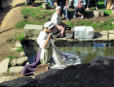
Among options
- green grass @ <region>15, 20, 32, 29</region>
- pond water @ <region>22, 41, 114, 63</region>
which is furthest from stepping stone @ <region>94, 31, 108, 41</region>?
green grass @ <region>15, 20, 32, 29</region>

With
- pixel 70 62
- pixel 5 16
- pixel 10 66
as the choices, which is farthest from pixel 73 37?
pixel 5 16

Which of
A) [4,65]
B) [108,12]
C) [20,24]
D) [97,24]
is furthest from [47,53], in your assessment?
[108,12]

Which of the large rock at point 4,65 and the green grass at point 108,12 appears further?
the green grass at point 108,12

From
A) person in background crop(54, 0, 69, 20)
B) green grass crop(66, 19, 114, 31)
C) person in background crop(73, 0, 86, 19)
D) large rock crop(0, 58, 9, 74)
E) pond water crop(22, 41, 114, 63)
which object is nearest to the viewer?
large rock crop(0, 58, 9, 74)

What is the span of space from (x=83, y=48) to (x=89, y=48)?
0.80ft

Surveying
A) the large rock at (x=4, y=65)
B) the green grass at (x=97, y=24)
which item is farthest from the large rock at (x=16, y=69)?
the green grass at (x=97, y=24)

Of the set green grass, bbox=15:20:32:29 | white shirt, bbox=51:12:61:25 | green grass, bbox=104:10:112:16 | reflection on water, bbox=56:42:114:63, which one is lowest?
reflection on water, bbox=56:42:114:63

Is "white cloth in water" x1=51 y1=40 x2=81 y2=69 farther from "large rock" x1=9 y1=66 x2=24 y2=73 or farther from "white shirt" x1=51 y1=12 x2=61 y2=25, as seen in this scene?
"white shirt" x1=51 y1=12 x2=61 y2=25

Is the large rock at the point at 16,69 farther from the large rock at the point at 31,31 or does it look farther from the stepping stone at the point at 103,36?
the stepping stone at the point at 103,36

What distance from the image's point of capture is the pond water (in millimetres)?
8675

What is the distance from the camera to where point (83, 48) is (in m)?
9.13

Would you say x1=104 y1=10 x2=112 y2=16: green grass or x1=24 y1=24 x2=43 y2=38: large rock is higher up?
x1=104 y1=10 x2=112 y2=16: green grass

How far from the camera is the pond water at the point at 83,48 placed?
28.5 feet

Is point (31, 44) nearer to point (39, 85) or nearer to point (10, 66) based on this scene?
point (10, 66)
